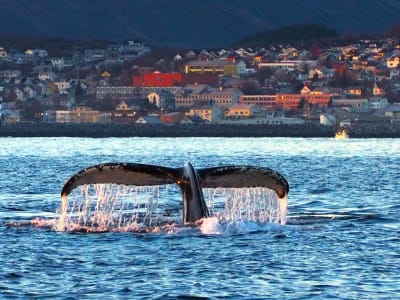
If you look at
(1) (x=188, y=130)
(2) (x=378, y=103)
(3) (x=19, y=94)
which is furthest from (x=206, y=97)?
(1) (x=188, y=130)

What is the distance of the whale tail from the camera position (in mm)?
25359

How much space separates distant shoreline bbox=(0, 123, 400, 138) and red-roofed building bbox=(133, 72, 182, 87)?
56.0m

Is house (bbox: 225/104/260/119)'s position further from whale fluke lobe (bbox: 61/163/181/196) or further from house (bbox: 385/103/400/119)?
whale fluke lobe (bbox: 61/163/181/196)

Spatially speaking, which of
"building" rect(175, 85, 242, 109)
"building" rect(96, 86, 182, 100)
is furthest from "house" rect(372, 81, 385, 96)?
"building" rect(96, 86, 182, 100)

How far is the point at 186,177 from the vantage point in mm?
26188

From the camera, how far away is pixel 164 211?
32.5m

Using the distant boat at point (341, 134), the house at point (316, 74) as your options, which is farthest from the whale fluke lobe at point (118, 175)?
the house at point (316, 74)

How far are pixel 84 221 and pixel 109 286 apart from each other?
7.47m

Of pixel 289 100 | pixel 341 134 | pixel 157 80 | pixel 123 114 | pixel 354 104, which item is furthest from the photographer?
pixel 157 80

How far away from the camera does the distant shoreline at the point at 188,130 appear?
124 m

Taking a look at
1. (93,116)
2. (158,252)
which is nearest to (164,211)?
(158,252)

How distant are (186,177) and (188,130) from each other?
104332mm

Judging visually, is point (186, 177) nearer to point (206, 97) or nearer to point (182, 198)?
point (182, 198)

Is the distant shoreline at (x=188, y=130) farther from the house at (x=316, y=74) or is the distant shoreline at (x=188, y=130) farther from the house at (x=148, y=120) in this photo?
the house at (x=316, y=74)
